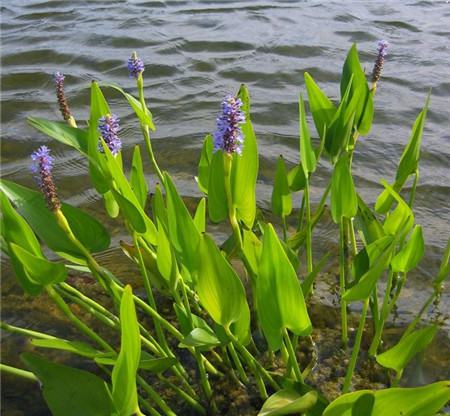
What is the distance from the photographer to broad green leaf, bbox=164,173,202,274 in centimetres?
→ 117

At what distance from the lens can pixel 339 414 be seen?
3.65 ft

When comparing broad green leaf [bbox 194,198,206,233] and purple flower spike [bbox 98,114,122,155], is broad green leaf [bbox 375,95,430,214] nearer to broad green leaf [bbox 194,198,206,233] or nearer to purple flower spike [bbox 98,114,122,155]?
broad green leaf [bbox 194,198,206,233]

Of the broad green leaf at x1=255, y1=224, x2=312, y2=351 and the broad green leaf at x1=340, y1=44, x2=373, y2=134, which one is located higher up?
the broad green leaf at x1=340, y1=44, x2=373, y2=134

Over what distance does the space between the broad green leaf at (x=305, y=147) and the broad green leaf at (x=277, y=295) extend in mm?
418

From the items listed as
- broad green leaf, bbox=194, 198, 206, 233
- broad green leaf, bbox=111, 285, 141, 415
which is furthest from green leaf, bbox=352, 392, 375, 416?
broad green leaf, bbox=194, 198, 206, 233

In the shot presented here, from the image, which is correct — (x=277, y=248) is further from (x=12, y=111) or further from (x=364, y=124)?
(x=12, y=111)

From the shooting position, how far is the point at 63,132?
1307mm

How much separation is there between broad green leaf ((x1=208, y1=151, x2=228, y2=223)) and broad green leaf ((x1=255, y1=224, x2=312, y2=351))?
8.1 inches

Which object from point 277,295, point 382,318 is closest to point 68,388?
point 277,295

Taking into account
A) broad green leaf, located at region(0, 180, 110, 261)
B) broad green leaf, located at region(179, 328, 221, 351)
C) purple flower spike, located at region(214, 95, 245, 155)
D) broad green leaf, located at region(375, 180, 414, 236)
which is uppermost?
purple flower spike, located at region(214, 95, 245, 155)

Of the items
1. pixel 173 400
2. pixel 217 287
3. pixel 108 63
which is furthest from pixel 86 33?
pixel 217 287

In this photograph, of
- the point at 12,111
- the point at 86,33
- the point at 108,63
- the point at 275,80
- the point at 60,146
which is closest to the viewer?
the point at 60,146

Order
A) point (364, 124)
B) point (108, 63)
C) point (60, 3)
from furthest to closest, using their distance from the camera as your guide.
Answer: point (60, 3) < point (108, 63) < point (364, 124)

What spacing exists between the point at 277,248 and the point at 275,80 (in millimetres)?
2959
